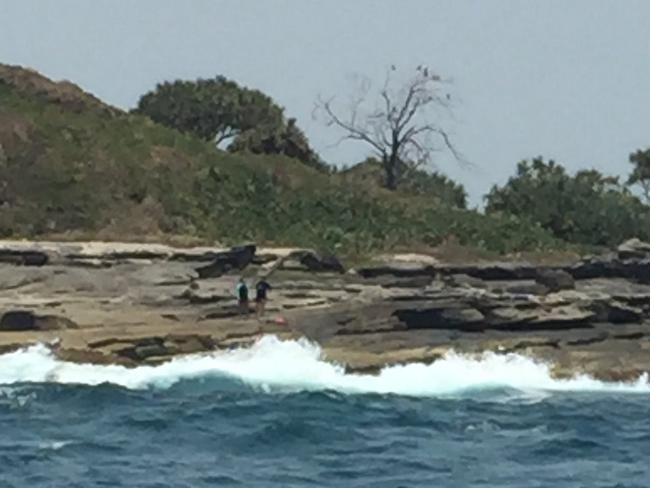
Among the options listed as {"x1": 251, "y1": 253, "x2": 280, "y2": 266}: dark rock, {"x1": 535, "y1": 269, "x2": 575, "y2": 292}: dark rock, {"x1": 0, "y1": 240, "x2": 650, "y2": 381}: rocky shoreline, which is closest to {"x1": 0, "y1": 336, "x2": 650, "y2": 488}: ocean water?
{"x1": 0, "y1": 240, "x2": 650, "y2": 381}: rocky shoreline

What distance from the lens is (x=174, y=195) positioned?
194 feet

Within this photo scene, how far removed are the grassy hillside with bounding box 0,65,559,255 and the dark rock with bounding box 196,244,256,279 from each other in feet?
29.0

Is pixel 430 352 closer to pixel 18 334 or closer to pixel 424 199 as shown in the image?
pixel 18 334

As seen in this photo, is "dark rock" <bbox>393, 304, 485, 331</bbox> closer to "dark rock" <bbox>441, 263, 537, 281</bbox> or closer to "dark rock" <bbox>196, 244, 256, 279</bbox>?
"dark rock" <bbox>441, 263, 537, 281</bbox>

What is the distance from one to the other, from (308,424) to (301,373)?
7.34m

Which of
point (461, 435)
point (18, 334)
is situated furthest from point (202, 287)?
point (461, 435)

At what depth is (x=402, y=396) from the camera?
32812 mm

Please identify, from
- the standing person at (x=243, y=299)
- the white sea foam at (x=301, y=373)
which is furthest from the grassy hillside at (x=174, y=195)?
the white sea foam at (x=301, y=373)

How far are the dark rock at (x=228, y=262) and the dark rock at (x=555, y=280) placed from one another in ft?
26.1

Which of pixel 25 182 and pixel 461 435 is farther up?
pixel 25 182

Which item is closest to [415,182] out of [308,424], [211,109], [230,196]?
[211,109]

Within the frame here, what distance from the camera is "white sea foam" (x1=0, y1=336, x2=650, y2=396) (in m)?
33.9

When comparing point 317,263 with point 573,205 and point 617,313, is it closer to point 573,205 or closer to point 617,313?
point 617,313

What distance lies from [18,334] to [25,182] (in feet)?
71.6
